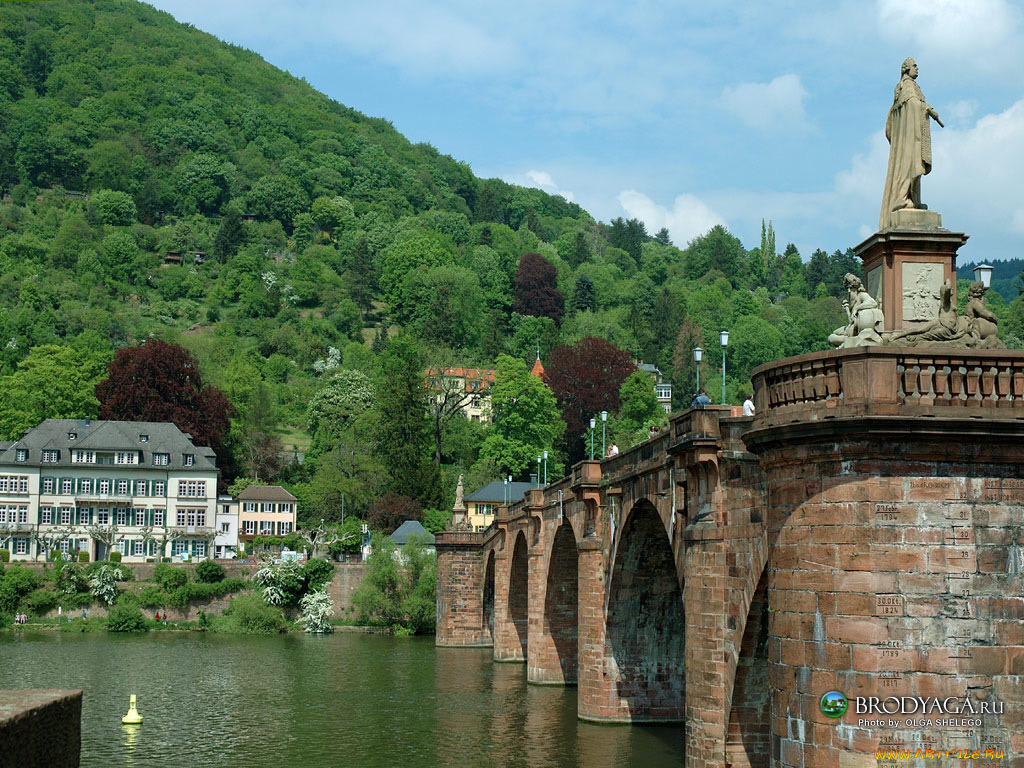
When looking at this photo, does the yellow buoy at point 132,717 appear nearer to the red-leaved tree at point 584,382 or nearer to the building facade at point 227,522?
the building facade at point 227,522

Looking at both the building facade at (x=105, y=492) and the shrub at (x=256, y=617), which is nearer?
the shrub at (x=256, y=617)

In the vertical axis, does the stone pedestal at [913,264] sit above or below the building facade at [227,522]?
above

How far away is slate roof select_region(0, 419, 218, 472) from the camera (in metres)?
99.7

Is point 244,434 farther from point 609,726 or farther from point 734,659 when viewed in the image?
point 734,659

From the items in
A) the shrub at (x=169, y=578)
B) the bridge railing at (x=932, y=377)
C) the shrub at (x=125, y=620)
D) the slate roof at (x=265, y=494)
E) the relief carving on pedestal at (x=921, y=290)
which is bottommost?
the shrub at (x=125, y=620)

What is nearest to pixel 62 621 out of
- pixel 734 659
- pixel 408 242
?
pixel 734 659

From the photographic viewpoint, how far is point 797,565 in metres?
18.9

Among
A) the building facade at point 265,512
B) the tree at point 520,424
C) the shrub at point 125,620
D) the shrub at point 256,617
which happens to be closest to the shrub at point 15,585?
the shrub at point 125,620

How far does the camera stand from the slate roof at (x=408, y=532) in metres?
90.9

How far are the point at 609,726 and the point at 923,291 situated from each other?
21.1 metres

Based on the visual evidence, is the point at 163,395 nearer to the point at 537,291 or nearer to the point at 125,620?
the point at 125,620

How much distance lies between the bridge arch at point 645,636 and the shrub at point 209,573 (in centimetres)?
5494

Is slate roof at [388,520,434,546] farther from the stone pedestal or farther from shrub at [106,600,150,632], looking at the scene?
the stone pedestal

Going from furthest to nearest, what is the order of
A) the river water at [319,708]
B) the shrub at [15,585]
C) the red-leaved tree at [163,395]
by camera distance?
the red-leaved tree at [163,395]
the shrub at [15,585]
the river water at [319,708]
